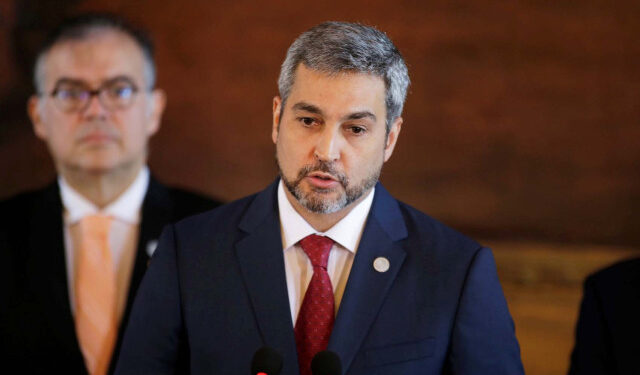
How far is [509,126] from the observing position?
359cm

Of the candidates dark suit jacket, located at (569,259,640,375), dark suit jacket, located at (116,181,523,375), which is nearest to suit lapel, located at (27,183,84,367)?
dark suit jacket, located at (116,181,523,375)

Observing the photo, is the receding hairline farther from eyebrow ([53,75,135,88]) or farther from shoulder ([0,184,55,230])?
shoulder ([0,184,55,230])

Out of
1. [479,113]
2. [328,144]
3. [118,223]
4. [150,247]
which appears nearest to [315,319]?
[328,144]

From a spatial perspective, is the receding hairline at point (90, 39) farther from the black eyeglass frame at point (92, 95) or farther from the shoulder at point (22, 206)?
the shoulder at point (22, 206)

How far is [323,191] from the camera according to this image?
1.72m

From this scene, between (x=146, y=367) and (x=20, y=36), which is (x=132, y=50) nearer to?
(x=20, y=36)

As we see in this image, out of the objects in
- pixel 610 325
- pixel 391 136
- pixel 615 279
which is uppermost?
pixel 391 136

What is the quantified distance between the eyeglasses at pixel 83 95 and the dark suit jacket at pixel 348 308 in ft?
3.81

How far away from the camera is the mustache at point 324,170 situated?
5.58 ft

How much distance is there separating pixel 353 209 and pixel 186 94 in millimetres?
2045

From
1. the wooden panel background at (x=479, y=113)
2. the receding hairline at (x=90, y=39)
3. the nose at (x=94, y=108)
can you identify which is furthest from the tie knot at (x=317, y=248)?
the wooden panel background at (x=479, y=113)

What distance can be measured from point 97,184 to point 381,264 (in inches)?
54.7

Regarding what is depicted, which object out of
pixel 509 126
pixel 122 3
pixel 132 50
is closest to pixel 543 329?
pixel 509 126

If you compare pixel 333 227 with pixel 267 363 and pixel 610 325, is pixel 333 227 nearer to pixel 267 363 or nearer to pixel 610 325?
pixel 267 363
